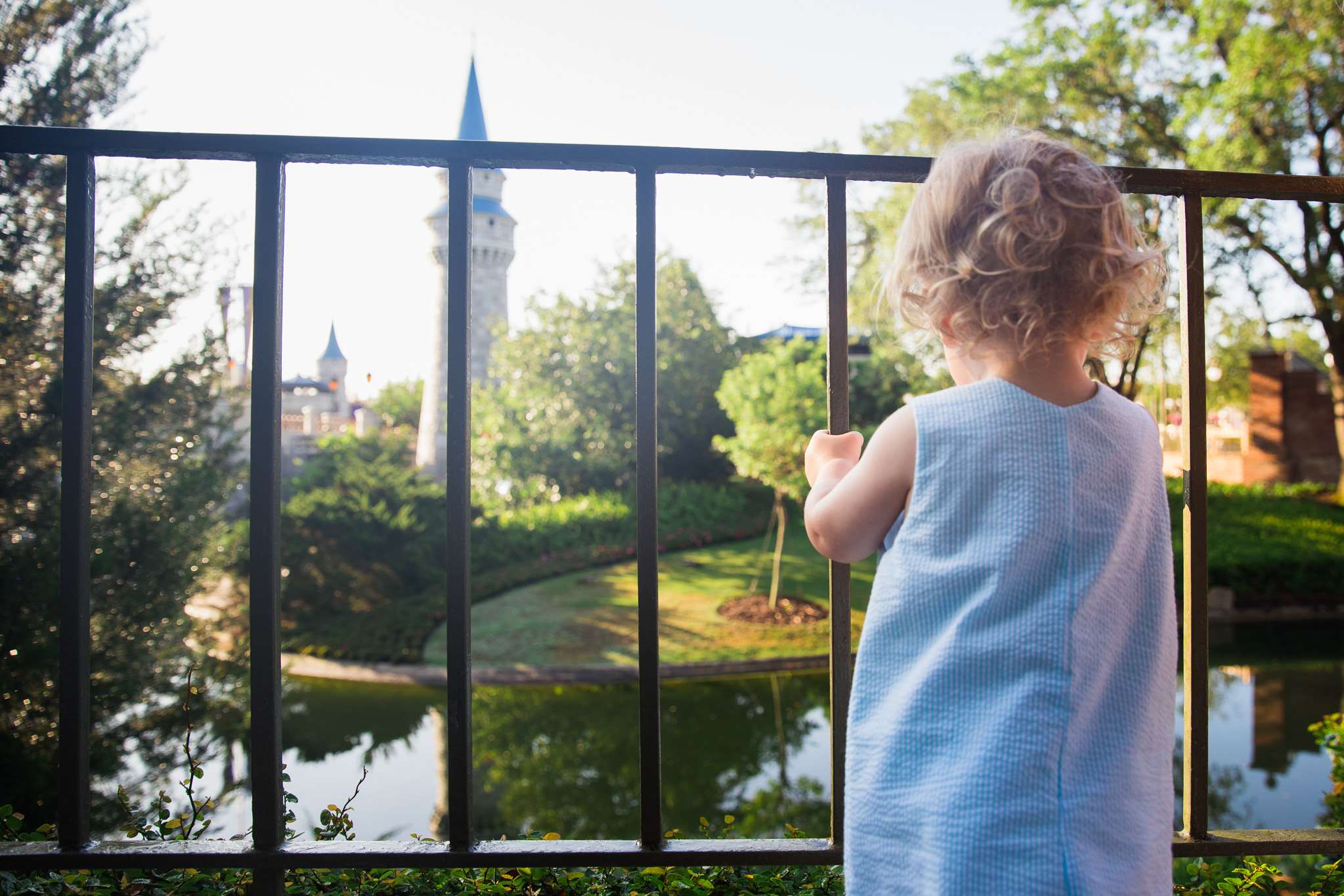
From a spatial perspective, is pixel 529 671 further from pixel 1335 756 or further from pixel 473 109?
pixel 473 109

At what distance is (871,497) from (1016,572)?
136mm

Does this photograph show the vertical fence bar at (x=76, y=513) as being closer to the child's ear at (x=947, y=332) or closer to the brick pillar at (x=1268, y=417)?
the child's ear at (x=947, y=332)

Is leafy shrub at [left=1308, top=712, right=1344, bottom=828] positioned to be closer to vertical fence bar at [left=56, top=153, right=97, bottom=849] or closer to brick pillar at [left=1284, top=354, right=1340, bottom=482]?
vertical fence bar at [left=56, top=153, right=97, bottom=849]

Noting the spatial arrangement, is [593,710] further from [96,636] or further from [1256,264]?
[1256,264]

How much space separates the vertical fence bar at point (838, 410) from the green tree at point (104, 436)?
436 cm

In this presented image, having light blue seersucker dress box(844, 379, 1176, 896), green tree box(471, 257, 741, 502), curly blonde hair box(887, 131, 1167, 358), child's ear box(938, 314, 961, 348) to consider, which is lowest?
light blue seersucker dress box(844, 379, 1176, 896)

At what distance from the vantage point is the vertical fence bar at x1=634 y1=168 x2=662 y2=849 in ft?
2.88

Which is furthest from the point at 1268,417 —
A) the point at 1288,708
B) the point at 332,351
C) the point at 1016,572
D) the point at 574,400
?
the point at 332,351

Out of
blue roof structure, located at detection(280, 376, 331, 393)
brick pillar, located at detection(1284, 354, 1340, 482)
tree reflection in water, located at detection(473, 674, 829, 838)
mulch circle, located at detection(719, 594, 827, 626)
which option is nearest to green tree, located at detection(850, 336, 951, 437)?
mulch circle, located at detection(719, 594, 827, 626)

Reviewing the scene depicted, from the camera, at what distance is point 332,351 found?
1655 inches

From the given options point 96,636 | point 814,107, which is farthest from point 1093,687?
point 814,107

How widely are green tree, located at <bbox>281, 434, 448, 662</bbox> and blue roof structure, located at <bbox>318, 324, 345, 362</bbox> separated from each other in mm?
34902

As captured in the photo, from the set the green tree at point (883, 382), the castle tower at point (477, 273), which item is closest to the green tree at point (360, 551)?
the green tree at point (883, 382)

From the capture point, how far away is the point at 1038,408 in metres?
0.68
